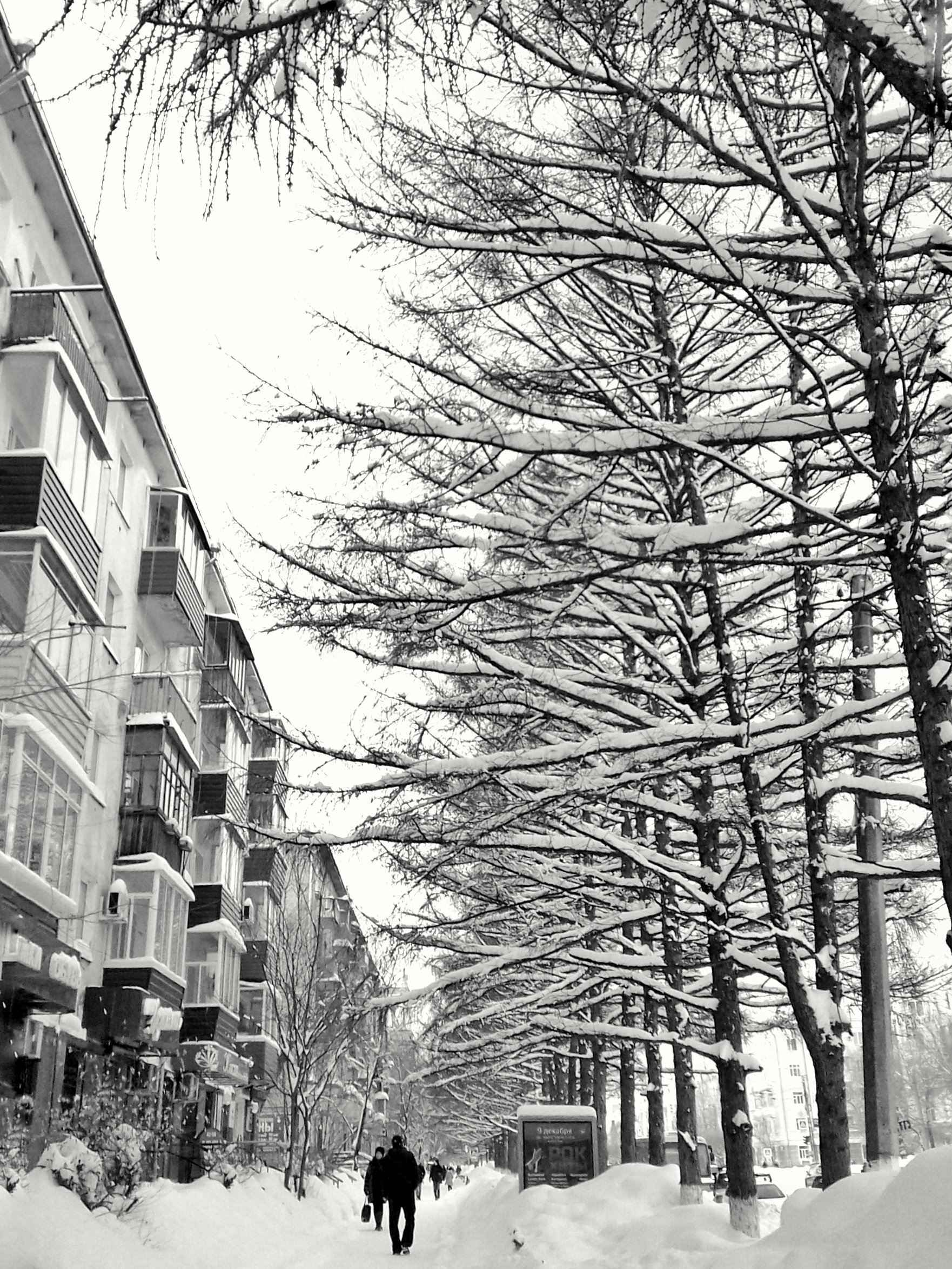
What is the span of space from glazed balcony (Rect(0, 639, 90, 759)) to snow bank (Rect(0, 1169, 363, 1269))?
4313 millimetres

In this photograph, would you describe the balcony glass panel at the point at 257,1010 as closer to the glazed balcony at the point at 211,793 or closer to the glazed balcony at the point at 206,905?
the glazed balcony at the point at 206,905

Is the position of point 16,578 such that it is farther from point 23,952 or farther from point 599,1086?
point 599,1086

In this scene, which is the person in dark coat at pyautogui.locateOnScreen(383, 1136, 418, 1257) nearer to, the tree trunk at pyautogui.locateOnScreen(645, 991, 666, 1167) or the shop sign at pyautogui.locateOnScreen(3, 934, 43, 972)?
the tree trunk at pyautogui.locateOnScreen(645, 991, 666, 1167)

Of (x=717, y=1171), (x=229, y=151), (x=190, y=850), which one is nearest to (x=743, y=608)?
(x=229, y=151)

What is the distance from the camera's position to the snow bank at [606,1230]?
984cm

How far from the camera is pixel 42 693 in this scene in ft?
41.4

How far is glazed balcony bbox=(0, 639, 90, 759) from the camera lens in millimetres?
12211

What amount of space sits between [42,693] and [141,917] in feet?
44.6

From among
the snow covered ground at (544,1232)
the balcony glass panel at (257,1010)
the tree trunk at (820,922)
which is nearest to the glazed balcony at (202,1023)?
the snow covered ground at (544,1232)

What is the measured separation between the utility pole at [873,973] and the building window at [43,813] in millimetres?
10712

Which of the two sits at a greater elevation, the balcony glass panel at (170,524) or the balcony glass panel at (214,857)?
the balcony glass panel at (170,524)

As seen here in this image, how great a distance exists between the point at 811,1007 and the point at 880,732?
7.93 feet

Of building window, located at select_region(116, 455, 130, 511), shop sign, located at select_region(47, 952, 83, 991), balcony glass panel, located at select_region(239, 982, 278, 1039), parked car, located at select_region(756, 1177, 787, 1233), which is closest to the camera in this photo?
parked car, located at select_region(756, 1177, 787, 1233)

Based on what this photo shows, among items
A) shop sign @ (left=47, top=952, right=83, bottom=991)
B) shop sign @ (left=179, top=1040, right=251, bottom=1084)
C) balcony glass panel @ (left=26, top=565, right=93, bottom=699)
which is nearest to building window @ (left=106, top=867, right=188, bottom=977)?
shop sign @ (left=47, top=952, right=83, bottom=991)
